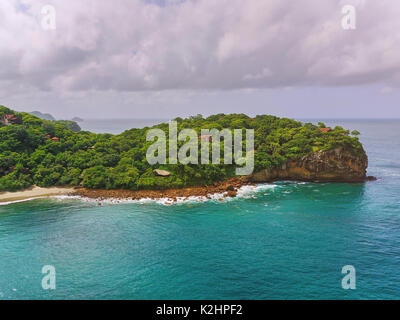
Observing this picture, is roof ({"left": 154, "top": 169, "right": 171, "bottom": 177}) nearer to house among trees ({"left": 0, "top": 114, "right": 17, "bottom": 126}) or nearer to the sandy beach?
the sandy beach

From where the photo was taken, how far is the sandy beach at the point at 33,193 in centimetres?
4020

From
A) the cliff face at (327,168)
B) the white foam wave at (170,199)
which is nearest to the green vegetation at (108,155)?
the cliff face at (327,168)

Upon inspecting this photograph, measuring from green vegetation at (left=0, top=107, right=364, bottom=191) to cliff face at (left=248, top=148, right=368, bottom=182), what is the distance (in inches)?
55.6

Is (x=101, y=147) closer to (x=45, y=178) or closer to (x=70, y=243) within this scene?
(x=45, y=178)

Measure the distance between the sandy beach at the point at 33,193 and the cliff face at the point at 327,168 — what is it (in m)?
35.2

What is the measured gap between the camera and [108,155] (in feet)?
166

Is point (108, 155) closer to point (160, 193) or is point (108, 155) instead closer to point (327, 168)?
point (160, 193)

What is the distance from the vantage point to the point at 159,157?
1922 inches

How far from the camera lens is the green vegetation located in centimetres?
4412

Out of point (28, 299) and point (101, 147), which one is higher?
point (101, 147)

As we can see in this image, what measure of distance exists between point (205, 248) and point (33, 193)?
34188 mm

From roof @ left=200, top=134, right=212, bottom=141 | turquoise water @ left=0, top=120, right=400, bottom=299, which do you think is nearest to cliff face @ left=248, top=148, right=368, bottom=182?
turquoise water @ left=0, top=120, right=400, bottom=299
